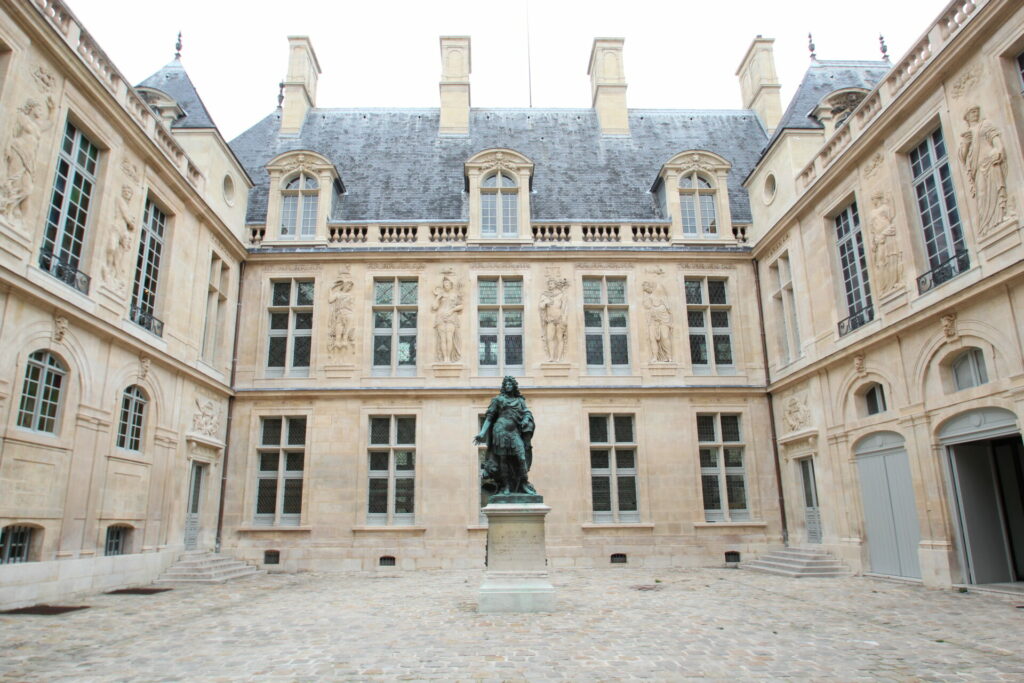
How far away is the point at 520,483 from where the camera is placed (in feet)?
28.4

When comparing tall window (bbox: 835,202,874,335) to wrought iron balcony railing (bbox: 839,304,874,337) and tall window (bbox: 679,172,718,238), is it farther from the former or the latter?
tall window (bbox: 679,172,718,238)

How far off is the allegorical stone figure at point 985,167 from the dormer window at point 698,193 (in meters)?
7.04

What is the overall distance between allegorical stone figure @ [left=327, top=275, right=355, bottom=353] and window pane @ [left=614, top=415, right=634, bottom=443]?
6216 millimetres

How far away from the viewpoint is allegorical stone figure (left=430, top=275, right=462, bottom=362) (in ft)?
49.2

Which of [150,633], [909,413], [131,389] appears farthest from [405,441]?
[909,413]

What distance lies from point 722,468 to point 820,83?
30.2ft

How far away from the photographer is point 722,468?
14.7 metres

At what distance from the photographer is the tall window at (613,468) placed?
1445cm

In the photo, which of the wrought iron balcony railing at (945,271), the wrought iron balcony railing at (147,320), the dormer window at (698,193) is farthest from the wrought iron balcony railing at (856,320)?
the wrought iron balcony railing at (147,320)

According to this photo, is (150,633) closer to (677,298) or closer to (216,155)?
(216,155)

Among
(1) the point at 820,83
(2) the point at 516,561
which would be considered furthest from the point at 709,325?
(2) the point at 516,561

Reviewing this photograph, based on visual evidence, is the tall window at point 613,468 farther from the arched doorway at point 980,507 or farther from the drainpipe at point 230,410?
the drainpipe at point 230,410

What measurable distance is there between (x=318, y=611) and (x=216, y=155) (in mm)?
10489

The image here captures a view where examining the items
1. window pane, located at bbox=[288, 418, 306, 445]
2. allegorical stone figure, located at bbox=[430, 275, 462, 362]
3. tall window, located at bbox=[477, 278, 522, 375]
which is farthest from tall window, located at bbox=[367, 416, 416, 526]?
tall window, located at bbox=[477, 278, 522, 375]
